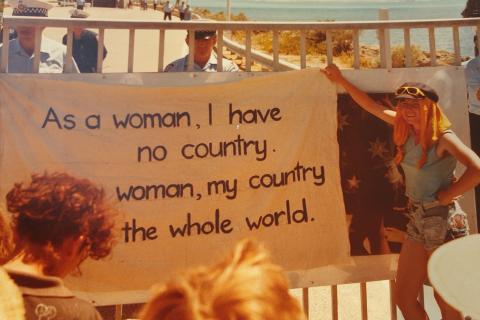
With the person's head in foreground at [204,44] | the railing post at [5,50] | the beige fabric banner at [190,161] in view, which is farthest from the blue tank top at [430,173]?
the railing post at [5,50]

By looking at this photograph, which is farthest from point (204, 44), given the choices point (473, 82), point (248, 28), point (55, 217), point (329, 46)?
point (55, 217)

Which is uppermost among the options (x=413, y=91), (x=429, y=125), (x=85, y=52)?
(x=85, y=52)

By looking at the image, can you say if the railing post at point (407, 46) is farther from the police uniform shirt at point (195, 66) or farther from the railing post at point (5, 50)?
the railing post at point (5, 50)

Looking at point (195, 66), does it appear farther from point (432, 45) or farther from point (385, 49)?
point (432, 45)

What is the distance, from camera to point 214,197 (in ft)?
9.37

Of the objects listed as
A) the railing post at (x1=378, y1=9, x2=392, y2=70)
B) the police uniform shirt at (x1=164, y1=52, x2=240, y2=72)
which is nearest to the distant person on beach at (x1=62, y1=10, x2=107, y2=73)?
the police uniform shirt at (x1=164, y1=52, x2=240, y2=72)

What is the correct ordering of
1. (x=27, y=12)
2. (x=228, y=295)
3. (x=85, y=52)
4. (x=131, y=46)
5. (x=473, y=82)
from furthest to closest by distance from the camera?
(x=27, y=12), (x=85, y=52), (x=473, y=82), (x=131, y=46), (x=228, y=295)

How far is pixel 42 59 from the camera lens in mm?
3361

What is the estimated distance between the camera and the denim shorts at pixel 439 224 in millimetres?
2545

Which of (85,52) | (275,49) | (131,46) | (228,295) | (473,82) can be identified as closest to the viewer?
(228,295)

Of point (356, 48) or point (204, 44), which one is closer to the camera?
point (356, 48)

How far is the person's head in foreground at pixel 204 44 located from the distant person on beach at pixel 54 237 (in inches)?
65.9

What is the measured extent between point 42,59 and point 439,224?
108 inches

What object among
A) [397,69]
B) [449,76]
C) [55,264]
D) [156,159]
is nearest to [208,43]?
[156,159]
